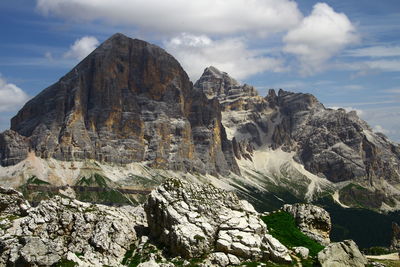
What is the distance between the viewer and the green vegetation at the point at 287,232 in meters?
61.5

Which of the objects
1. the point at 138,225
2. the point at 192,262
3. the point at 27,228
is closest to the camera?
the point at 192,262

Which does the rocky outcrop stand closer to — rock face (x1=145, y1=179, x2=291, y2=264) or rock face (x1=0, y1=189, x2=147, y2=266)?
rock face (x1=145, y1=179, x2=291, y2=264)

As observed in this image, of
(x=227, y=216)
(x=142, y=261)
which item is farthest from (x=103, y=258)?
(x=227, y=216)

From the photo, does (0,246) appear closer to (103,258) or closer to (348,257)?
(103,258)

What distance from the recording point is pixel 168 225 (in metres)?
59.3

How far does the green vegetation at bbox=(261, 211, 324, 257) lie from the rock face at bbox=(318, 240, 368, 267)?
308 centimetres

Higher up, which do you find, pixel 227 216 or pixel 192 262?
pixel 227 216

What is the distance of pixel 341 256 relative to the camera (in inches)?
2232

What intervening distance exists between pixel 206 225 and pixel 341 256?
47.6ft

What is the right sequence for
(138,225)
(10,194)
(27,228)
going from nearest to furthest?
(27,228)
(138,225)
(10,194)

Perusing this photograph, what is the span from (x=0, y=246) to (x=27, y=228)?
3.85 metres

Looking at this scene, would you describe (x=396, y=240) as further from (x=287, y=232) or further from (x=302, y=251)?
(x=302, y=251)

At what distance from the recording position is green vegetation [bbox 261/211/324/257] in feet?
202

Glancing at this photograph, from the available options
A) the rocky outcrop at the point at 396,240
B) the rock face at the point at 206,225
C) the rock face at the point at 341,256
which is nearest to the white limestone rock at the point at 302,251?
the rock face at the point at 341,256
